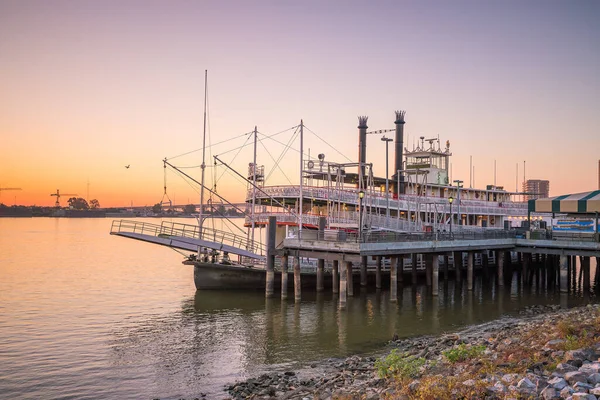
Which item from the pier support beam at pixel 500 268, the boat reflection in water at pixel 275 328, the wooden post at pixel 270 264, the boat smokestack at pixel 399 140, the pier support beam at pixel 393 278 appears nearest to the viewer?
the boat reflection in water at pixel 275 328

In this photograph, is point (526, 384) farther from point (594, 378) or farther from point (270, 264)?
point (270, 264)

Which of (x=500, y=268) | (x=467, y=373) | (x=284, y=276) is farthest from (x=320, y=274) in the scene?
(x=467, y=373)

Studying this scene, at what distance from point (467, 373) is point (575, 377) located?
8.24 feet

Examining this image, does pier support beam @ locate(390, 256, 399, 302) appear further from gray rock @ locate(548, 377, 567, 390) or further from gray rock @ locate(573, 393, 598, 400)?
gray rock @ locate(573, 393, 598, 400)

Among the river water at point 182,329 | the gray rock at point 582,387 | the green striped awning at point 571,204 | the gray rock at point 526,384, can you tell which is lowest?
the river water at point 182,329

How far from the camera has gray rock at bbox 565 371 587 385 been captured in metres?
10.5

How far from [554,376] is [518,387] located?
1.27m

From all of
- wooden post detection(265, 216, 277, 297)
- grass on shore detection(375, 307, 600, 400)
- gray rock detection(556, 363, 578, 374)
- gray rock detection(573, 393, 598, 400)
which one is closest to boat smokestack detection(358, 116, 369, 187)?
wooden post detection(265, 216, 277, 297)

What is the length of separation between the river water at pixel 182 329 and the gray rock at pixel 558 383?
390 inches

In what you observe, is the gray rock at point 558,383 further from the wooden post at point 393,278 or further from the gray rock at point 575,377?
the wooden post at point 393,278

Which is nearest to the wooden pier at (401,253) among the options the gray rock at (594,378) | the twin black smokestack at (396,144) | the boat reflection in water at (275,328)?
the boat reflection in water at (275,328)

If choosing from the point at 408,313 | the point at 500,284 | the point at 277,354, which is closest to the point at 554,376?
the point at 277,354

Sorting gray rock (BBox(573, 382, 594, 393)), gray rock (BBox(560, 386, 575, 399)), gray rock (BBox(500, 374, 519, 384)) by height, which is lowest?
gray rock (BBox(500, 374, 519, 384))

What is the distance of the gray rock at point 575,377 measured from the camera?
10547 mm
